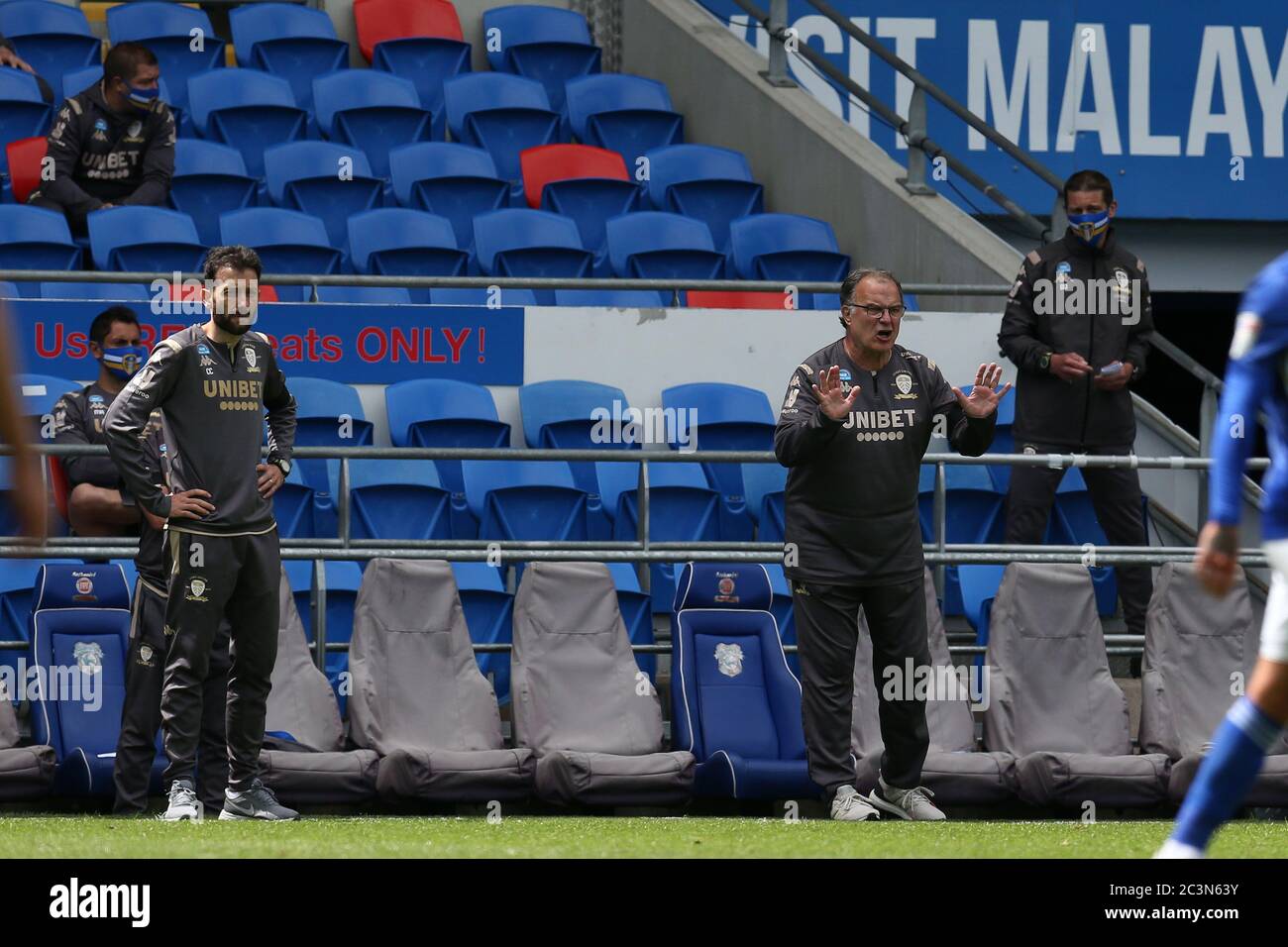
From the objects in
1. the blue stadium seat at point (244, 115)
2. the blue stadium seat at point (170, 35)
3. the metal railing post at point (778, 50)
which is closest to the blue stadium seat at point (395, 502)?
the blue stadium seat at point (244, 115)

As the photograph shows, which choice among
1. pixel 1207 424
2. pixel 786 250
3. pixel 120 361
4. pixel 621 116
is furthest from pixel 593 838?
pixel 621 116

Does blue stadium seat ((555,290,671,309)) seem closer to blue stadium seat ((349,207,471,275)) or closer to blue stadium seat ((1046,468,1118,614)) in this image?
blue stadium seat ((349,207,471,275))

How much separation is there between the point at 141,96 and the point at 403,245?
165 cm

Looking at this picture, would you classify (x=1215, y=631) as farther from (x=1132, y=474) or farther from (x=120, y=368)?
(x=120, y=368)

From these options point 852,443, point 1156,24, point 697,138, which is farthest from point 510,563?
point 1156,24

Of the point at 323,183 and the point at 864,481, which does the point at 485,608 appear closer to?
the point at 864,481

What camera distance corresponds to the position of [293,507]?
9.35 m

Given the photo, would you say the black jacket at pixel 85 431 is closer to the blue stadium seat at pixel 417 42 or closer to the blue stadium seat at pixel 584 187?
the blue stadium seat at pixel 584 187

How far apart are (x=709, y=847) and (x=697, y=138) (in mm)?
7965

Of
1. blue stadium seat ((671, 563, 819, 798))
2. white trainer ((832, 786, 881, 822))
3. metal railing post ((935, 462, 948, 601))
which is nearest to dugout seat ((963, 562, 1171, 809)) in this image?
metal railing post ((935, 462, 948, 601))

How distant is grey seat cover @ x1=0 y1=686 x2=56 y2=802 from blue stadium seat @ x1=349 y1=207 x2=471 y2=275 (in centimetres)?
387

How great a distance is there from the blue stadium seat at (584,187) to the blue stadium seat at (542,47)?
1208mm

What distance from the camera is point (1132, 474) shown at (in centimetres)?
946

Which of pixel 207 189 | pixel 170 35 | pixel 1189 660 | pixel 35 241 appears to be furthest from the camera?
pixel 170 35
